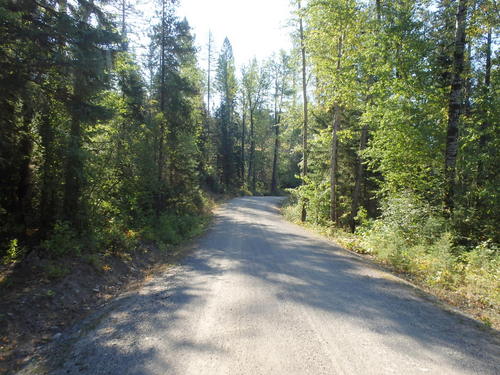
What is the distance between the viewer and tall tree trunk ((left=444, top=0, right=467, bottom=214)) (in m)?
8.96

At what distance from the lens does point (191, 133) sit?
17.3 metres

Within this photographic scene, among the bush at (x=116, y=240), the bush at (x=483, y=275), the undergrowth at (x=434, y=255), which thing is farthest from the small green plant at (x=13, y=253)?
the bush at (x=483, y=275)

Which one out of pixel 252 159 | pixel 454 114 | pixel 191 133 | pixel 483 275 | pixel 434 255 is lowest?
pixel 483 275

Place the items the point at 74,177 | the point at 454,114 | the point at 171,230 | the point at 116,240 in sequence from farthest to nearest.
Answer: the point at 171,230 < the point at 454,114 < the point at 116,240 < the point at 74,177

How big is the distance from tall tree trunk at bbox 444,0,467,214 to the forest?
4 cm

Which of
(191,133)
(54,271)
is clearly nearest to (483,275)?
(54,271)

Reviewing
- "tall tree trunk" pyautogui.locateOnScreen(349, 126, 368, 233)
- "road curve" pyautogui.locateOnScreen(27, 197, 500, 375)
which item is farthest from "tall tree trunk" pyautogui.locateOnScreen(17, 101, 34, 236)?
"tall tree trunk" pyautogui.locateOnScreen(349, 126, 368, 233)

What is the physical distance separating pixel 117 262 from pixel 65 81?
4.83m

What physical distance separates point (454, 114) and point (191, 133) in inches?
507

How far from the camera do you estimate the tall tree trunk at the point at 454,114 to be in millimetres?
8961

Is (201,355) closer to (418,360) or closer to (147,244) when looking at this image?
(418,360)

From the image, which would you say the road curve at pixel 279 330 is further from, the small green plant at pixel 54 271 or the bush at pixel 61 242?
the bush at pixel 61 242

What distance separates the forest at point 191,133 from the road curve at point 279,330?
168cm

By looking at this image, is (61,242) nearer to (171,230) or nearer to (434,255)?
(171,230)
